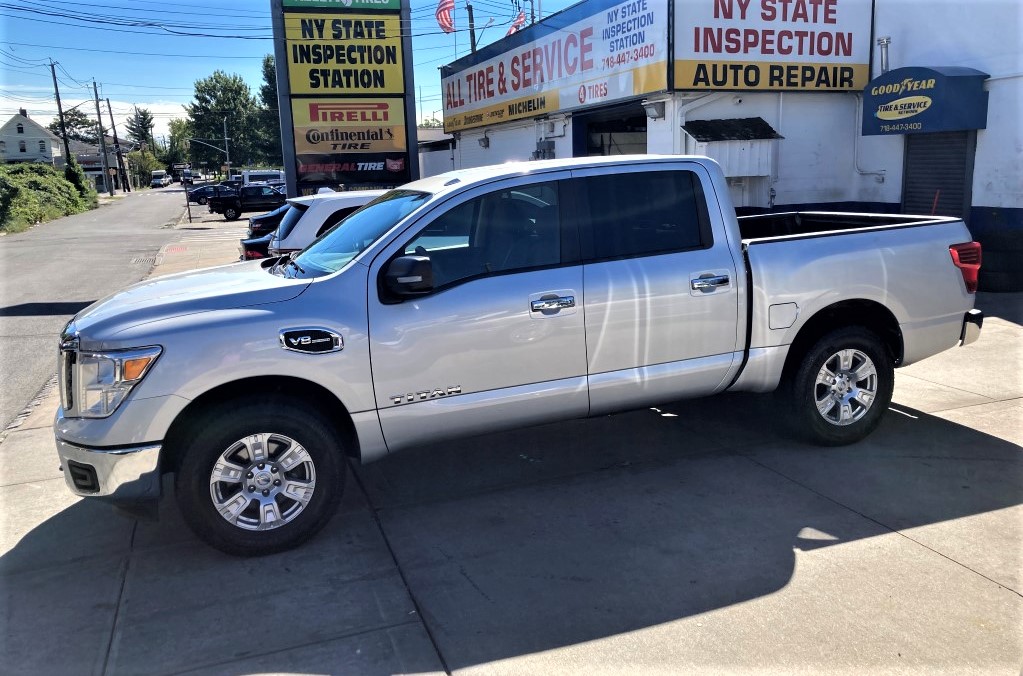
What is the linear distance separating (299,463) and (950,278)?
4.47 m

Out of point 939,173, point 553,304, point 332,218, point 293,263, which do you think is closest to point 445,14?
point 939,173

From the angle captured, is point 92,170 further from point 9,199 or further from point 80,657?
point 80,657

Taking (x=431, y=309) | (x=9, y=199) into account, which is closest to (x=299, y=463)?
(x=431, y=309)

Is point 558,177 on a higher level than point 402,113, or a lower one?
lower

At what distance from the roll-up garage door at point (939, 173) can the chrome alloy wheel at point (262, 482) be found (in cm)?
1115

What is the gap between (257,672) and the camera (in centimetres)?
322

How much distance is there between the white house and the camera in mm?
97312

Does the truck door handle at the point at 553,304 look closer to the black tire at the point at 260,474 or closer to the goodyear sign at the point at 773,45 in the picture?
the black tire at the point at 260,474

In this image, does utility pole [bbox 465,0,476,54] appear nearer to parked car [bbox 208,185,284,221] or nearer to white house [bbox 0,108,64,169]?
parked car [bbox 208,185,284,221]

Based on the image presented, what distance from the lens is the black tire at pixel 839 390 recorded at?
528 centimetres

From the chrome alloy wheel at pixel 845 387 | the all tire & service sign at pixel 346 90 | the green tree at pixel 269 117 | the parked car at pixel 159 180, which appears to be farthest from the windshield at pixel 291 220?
the parked car at pixel 159 180

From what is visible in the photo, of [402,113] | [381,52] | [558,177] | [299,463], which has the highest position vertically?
[381,52]

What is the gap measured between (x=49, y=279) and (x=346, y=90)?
712cm

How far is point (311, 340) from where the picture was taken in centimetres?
408
